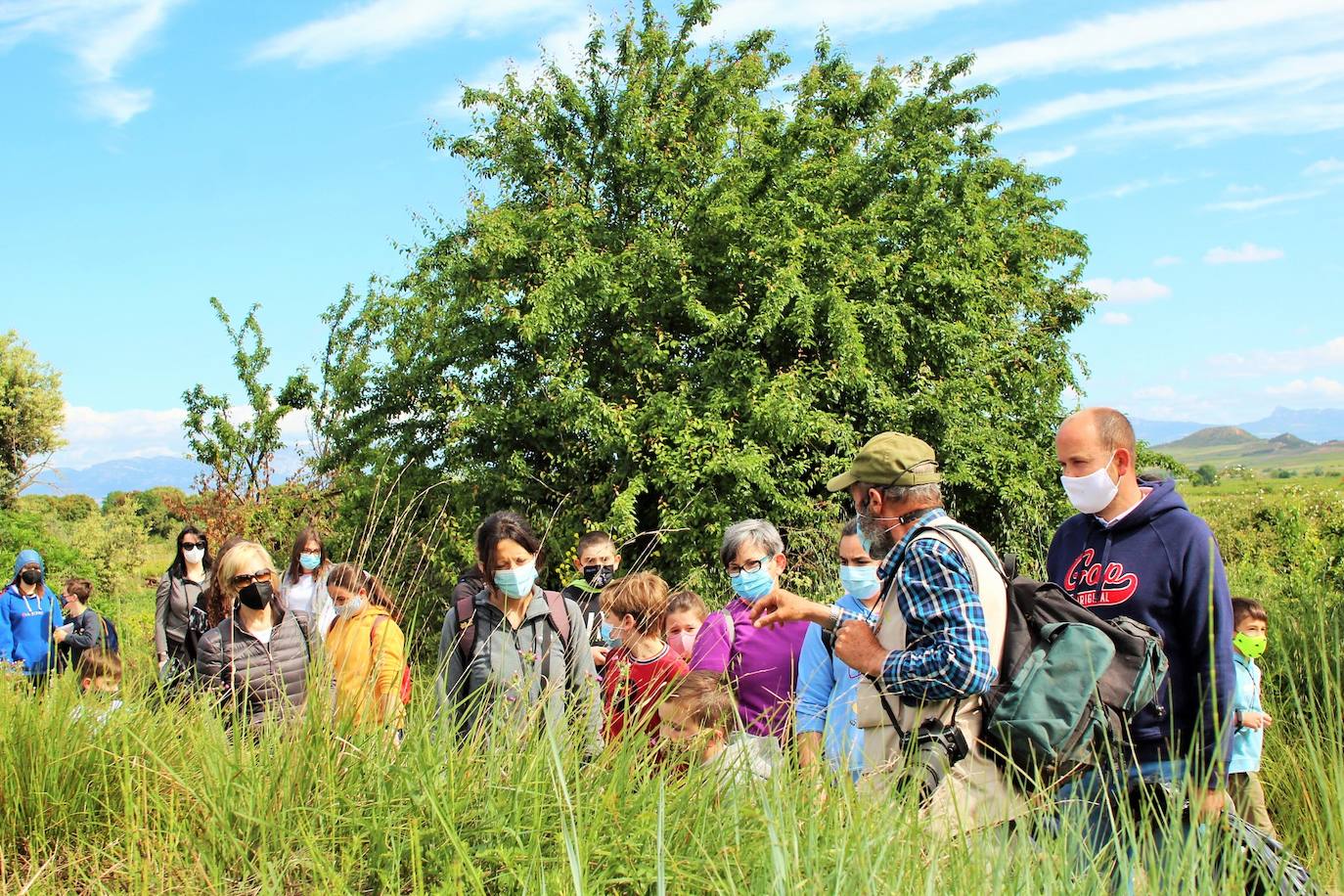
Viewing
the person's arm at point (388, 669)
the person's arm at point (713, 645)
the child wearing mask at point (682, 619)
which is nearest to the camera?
the person's arm at point (388, 669)

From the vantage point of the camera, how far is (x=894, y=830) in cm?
224

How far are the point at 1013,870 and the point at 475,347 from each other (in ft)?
37.9

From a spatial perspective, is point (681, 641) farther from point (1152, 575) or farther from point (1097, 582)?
point (1152, 575)

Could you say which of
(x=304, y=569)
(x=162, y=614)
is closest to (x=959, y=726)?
(x=304, y=569)

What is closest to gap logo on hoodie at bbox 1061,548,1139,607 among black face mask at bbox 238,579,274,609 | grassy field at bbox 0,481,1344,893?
grassy field at bbox 0,481,1344,893

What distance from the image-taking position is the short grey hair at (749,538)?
3979 millimetres

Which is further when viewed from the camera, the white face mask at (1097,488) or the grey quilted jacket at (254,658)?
the grey quilted jacket at (254,658)

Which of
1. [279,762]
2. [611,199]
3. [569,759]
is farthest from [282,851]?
[611,199]

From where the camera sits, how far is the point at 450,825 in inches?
90.9

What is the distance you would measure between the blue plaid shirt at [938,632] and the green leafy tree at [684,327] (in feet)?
26.9

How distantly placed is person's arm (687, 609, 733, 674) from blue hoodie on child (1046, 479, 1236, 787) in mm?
1288

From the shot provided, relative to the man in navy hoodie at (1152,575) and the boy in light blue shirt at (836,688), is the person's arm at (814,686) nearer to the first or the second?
the boy in light blue shirt at (836,688)

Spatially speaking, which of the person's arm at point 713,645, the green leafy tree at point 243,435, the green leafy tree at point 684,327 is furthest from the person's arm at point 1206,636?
the green leafy tree at point 243,435

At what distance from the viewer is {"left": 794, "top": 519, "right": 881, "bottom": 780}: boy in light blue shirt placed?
2.71 metres
